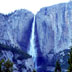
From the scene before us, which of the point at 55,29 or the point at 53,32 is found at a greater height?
the point at 55,29

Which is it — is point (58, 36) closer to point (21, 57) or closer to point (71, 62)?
point (21, 57)

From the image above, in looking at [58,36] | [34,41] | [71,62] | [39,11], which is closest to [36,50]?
[34,41]

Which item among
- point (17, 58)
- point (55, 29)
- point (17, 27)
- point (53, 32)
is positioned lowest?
point (17, 58)

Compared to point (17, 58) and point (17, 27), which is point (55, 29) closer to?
point (17, 27)

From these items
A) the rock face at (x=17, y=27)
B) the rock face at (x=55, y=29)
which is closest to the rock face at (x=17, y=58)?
the rock face at (x=17, y=27)

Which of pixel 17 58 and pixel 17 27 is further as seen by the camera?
pixel 17 27

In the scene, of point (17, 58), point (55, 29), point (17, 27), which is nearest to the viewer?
point (17, 58)

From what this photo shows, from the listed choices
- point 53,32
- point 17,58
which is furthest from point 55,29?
point 17,58
